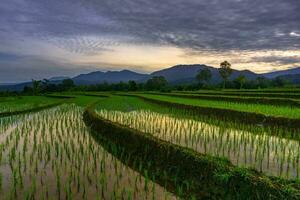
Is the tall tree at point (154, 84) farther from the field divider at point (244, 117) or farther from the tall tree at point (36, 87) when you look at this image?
the field divider at point (244, 117)

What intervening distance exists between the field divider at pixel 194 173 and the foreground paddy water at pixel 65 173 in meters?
0.42

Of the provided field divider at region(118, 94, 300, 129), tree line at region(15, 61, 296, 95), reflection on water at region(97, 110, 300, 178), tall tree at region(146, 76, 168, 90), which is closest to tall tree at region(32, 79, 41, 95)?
tree line at region(15, 61, 296, 95)

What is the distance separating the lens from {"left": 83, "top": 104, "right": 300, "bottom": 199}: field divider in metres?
5.06

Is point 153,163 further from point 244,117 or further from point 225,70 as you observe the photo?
point 225,70

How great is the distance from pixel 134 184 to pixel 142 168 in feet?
4.42

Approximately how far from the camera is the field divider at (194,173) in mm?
5059

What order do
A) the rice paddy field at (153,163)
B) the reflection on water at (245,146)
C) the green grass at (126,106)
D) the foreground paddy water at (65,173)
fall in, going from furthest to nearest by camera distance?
the green grass at (126,106)
the reflection on water at (245,146)
the foreground paddy water at (65,173)
the rice paddy field at (153,163)

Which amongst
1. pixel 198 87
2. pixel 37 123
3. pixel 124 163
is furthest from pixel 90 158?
pixel 198 87

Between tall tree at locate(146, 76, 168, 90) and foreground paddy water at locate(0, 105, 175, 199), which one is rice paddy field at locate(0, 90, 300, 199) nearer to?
foreground paddy water at locate(0, 105, 175, 199)

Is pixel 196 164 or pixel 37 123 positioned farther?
pixel 37 123

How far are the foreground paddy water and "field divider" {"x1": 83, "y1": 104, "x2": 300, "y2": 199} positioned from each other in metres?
0.42

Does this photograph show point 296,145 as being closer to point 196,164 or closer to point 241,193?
point 196,164

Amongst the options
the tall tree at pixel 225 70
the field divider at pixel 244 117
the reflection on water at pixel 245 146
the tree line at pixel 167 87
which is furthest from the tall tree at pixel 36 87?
the reflection on water at pixel 245 146

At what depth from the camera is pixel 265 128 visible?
1227cm
